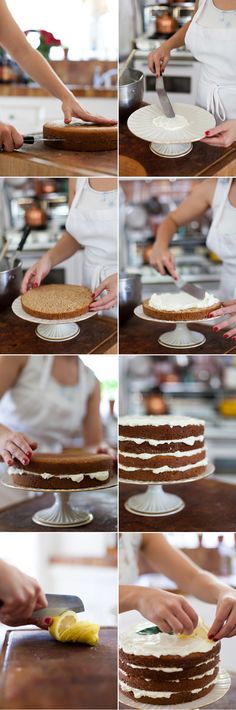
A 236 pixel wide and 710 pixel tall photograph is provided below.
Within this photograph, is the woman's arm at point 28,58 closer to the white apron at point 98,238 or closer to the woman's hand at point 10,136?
the woman's hand at point 10,136

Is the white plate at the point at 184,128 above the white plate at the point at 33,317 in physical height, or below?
above

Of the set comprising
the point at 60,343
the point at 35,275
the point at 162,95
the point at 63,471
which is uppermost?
the point at 162,95

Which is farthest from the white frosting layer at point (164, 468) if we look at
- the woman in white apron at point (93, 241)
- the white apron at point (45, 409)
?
the woman in white apron at point (93, 241)

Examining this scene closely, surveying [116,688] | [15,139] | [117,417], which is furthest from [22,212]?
[116,688]

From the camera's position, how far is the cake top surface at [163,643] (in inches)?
86.8

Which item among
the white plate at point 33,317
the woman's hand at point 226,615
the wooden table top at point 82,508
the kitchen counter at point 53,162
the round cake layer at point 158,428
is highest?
the kitchen counter at point 53,162

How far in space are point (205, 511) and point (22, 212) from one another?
0.73 m

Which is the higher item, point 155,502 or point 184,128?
point 184,128

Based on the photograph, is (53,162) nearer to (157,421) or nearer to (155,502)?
(157,421)

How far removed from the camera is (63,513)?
224 centimetres

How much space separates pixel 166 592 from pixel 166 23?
1169mm

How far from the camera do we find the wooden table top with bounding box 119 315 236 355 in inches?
85.7

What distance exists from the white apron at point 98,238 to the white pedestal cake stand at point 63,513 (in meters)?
0.42

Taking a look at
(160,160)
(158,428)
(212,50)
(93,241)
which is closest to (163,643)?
(158,428)
